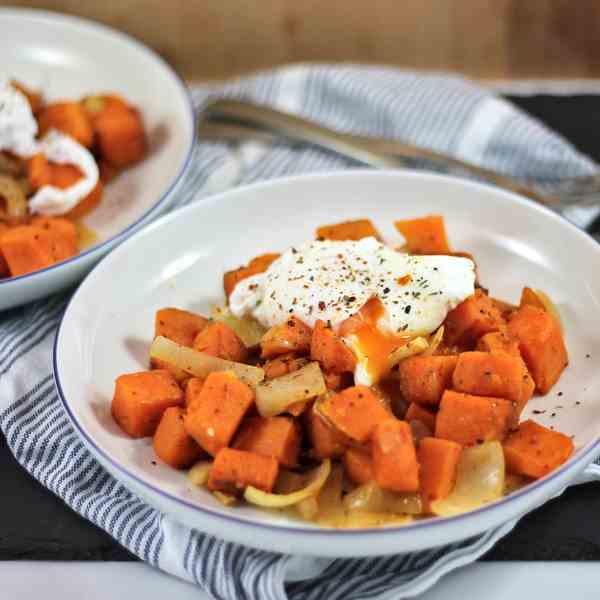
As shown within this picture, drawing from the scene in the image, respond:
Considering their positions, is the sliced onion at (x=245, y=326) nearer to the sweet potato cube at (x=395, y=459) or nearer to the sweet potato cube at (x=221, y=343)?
the sweet potato cube at (x=221, y=343)

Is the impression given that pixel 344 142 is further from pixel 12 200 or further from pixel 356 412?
pixel 356 412

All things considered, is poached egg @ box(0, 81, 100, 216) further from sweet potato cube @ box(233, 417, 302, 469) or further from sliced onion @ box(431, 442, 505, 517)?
sliced onion @ box(431, 442, 505, 517)

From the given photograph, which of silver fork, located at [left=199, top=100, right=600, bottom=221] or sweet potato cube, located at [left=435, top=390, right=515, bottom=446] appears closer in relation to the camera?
sweet potato cube, located at [left=435, top=390, right=515, bottom=446]

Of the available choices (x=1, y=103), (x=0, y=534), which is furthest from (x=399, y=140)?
(x=0, y=534)

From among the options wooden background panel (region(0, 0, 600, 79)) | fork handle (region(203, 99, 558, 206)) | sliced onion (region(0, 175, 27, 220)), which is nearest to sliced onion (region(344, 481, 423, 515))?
fork handle (region(203, 99, 558, 206))

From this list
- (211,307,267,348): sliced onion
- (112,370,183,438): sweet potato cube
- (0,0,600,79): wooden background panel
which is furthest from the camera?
(0,0,600,79): wooden background panel

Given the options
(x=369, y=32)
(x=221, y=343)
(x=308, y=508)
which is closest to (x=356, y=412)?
(x=308, y=508)
